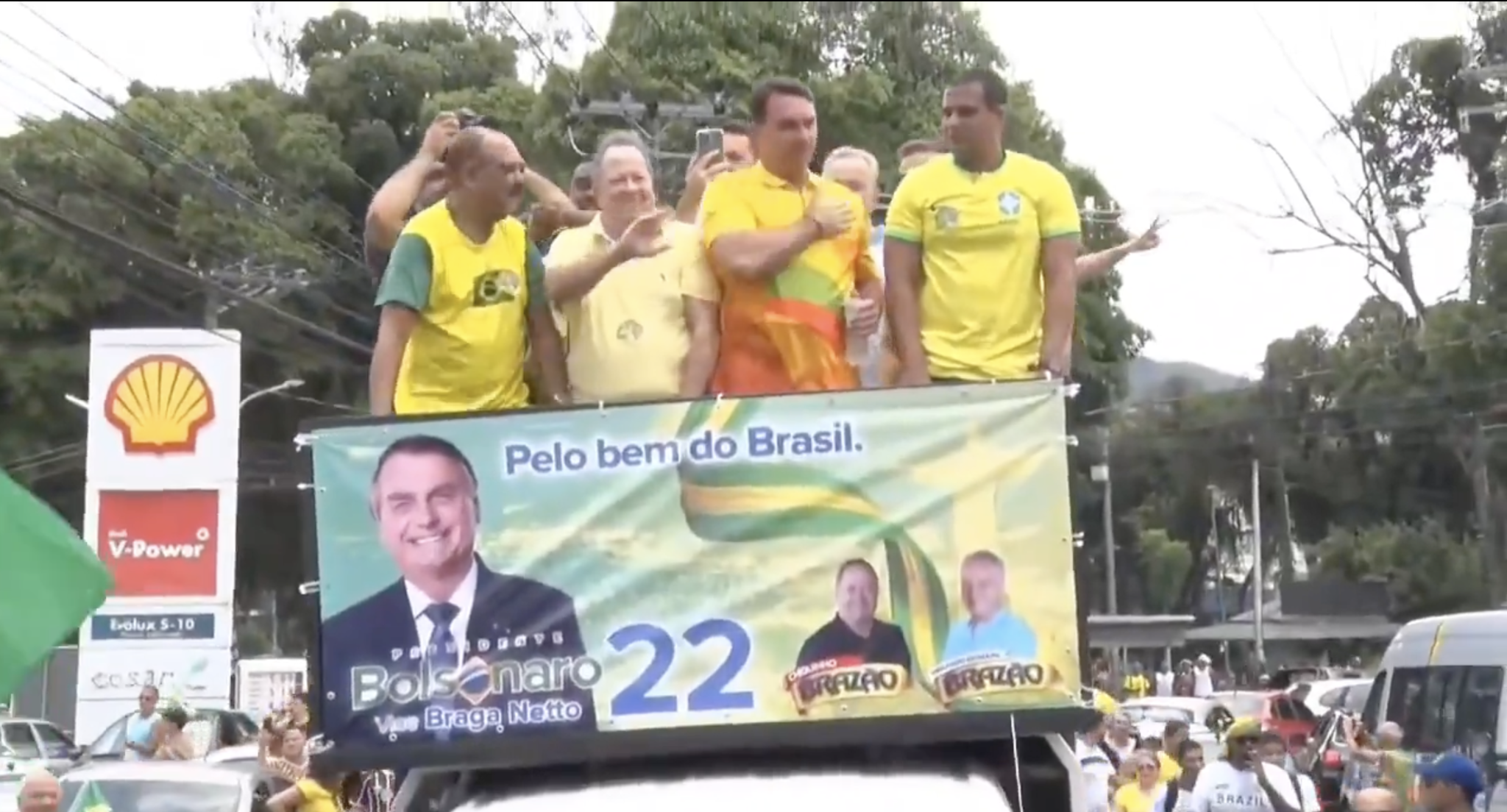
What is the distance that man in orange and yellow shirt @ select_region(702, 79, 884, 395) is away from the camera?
654cm

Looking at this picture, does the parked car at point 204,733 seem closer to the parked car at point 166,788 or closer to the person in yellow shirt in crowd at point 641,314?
the parked car at point 166,788

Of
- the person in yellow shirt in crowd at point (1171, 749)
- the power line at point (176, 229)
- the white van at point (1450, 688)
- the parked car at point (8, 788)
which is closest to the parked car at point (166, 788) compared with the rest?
the parked car at point (8, 788)

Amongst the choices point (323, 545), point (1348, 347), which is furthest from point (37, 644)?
point (1348, 347)

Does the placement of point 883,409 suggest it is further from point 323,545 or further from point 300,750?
point 300,750

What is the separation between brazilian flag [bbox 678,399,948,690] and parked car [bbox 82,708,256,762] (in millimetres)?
16737

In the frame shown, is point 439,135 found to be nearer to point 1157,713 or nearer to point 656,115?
point 1157,713

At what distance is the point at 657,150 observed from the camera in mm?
28906

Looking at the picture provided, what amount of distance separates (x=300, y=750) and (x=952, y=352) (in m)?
7.06

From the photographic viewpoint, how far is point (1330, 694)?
95.6ft

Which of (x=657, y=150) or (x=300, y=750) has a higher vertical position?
(x=657, y=150)

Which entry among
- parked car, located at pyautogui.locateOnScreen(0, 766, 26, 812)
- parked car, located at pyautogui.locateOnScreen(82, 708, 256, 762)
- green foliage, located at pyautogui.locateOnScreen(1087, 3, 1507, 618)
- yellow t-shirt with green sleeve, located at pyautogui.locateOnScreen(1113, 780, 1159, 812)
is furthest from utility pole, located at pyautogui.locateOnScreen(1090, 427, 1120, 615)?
yellow t-shirt with green sleeve, located at pyautogui.locateOnScreen(1113, 780, 1159, 812)

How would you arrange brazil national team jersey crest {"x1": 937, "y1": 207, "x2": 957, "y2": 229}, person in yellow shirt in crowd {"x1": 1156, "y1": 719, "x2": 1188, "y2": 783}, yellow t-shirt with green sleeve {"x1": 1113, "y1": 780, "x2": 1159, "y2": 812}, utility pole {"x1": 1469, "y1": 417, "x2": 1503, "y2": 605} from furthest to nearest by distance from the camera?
utility pole {"x1": 1469, "y1": 417, "x2": 1503, "y2": 605} < person in yellow shirt in crowd {"x1": 1156, "y1": 719, "x2": 1188, "y2": 783} < yellow t-shirt with green sleeve {"x1": 1113, "y1": 780, "x2": 1159, "y2": 812} < brazil national team jersey crest {"x1": 937, "y1": 207, "x2": 957, "y2": 229}

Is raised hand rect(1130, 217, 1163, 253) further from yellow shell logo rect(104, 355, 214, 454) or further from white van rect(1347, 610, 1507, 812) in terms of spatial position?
yellow shell logo rect(104, 355, 214, 454)

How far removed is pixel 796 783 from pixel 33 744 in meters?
22.8
